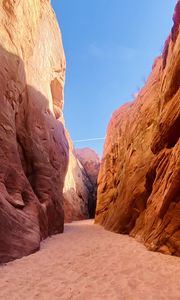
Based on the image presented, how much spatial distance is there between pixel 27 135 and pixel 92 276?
7007mm

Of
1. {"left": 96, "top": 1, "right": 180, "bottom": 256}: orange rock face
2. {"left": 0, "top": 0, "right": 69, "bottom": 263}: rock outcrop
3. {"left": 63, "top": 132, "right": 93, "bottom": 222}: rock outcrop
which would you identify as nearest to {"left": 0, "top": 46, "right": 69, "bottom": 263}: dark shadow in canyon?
{"left": 0, "top": 0, "right": 69, "bottom": 263}: rock outcrop

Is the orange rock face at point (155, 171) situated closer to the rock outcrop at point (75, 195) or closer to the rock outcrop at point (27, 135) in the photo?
the rock outcrop at point (27, 135)

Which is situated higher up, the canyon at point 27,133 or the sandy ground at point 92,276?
the canyon at point 27,133

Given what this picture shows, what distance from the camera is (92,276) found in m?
4.36

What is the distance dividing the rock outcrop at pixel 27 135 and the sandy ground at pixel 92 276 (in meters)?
0.79

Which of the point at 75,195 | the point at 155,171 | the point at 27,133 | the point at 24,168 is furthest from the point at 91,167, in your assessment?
the point at 155,171

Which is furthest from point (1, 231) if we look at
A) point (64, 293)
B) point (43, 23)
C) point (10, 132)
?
point (43, 23)

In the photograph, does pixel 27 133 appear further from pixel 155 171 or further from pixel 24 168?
pixel 155 171

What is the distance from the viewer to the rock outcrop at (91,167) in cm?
2811

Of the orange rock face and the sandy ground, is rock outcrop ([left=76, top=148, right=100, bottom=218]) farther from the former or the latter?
the sandy ground

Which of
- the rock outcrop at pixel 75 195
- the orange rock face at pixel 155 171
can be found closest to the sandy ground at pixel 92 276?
the orange rock face at pixel 155 171

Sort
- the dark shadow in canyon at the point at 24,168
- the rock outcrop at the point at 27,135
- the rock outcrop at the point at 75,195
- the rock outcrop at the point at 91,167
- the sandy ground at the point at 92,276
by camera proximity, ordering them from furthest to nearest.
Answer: the rock outcrop at the point at 91,167, the rock outcrop at the point at 75,195, the rock outcrop at the point at 27,135, the dark shadow in canyon at the point at 24,168, the sandy ground at the point at 92,276

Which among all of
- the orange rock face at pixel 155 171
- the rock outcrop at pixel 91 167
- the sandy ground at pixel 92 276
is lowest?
the sandy ground at pixel 92 276

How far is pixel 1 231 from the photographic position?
17.8 ft
